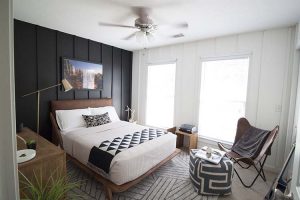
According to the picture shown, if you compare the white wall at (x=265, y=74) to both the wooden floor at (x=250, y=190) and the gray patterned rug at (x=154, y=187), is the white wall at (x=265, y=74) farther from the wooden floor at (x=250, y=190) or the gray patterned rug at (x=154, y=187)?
the gray patterned rug at (x=154, y=187)

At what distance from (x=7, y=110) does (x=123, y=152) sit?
1549 mm

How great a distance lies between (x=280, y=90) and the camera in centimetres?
270

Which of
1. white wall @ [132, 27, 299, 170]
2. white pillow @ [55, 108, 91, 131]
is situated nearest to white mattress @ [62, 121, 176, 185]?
white pillow @ [55, 108, 91, 131]

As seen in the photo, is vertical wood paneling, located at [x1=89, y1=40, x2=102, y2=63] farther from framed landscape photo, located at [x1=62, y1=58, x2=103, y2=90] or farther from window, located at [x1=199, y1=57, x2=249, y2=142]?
window, located at [x1=199, y1=57, x2=249, y2=142]

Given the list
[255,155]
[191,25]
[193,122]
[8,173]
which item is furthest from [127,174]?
[191,25]

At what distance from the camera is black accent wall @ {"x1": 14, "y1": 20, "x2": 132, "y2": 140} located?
109 inches

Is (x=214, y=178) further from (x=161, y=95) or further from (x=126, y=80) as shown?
(x=126, y=80)

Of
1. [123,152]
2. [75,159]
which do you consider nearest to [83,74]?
[75,159]

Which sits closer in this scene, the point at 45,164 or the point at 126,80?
the point at 45,164

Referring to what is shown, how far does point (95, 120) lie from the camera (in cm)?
331

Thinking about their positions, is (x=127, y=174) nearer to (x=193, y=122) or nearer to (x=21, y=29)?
(x=193, y=122)

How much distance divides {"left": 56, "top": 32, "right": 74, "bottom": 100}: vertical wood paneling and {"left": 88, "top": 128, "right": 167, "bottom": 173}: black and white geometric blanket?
171 centimetres

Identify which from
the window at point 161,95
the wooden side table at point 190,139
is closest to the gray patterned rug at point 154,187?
the wooden side table at point 190,139

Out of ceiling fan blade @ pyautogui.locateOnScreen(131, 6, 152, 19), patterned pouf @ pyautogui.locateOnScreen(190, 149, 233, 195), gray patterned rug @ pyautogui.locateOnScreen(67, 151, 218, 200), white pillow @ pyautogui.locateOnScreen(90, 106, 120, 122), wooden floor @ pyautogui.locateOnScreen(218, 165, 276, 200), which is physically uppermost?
ceiling fan blade @ pyautogui.locateOnScreen(131, 6, 152, 19)
